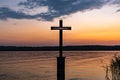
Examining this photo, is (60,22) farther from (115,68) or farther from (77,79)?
(77,79)

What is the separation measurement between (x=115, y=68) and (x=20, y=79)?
51.2 ft

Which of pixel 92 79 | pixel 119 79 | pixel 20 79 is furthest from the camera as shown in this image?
pixel 20 79

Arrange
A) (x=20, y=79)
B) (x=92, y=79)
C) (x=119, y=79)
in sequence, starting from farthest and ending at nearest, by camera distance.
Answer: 1. (x=20, y=79)
2. (x=92, y=79)
3. (x=119, y=79)

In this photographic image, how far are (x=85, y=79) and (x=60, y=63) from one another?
560 inches

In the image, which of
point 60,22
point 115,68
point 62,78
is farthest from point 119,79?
point 60,22

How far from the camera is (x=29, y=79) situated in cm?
2650

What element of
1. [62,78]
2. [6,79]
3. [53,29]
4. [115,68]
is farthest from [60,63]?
[6,79]

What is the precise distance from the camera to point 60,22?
12859 mm

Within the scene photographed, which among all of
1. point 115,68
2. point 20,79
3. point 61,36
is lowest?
point 20,79

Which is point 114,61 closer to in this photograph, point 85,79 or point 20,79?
point 85,79

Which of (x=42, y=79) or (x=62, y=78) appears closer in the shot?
(x=62, y=78)

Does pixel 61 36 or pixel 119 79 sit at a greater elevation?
pixel 61 36

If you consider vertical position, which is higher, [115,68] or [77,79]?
[115,68]

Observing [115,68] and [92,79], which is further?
[92,79]
